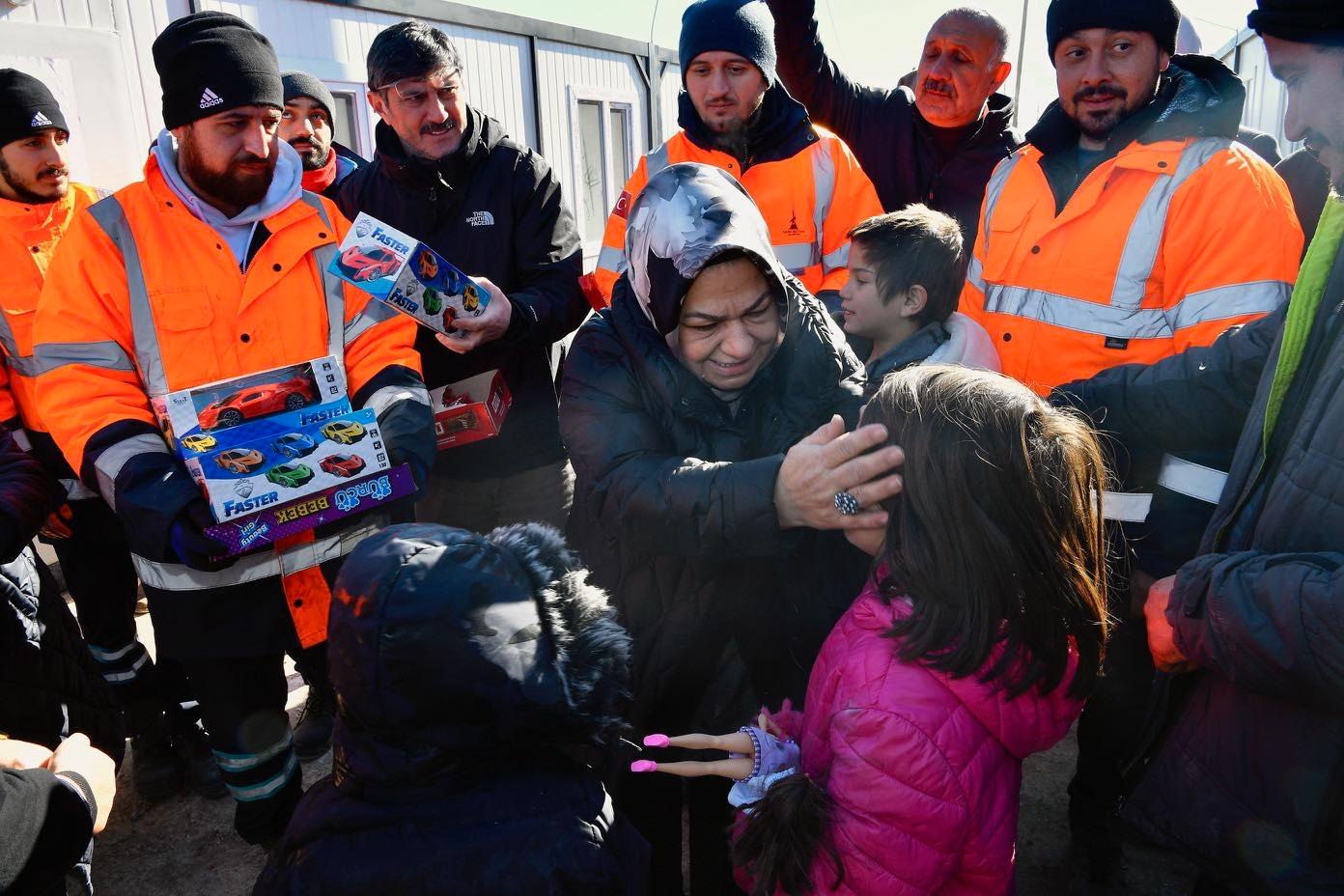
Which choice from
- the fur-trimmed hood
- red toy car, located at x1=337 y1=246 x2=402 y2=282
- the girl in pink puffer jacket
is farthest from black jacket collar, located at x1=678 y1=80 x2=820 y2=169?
the fur-trimmed hood

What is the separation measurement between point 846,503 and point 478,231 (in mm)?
1928

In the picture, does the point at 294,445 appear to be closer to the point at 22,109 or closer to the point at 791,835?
the point at 791,835

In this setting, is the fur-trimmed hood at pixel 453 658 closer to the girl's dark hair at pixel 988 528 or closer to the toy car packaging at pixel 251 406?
the girl's dark hair at pixel 988 528

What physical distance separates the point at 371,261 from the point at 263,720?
123 cm

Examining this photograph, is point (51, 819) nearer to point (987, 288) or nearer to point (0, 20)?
point (987, 288)

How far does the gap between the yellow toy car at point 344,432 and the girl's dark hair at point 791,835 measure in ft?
3.99

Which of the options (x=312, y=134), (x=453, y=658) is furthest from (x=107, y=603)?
(x=453, y=658)

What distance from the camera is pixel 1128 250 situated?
2189 millimetres

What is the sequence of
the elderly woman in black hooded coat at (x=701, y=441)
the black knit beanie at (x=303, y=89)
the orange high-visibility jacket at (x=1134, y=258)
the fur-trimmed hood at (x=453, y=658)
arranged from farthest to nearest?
1. the black knit beanie at (x=303, y=89)
2. the orange high-visibility jacket at (x=1134, y=258)
3. the elderly woman in black hooded coat at (x=701, y=441)
4. the fur-trimmed hood at (x=453, y=658)

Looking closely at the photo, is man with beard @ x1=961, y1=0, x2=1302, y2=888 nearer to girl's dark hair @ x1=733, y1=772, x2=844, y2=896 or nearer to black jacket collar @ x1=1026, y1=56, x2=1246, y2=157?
black jacket collar @ x1=1026, y1=56, x2=1246, y2=157

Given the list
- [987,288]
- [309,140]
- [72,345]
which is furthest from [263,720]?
[309,140]

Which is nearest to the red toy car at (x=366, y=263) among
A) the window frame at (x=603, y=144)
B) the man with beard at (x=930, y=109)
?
the man with beard at (x=930, y=109)

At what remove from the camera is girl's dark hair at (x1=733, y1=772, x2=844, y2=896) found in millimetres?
1313

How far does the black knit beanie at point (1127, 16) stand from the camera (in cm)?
230
